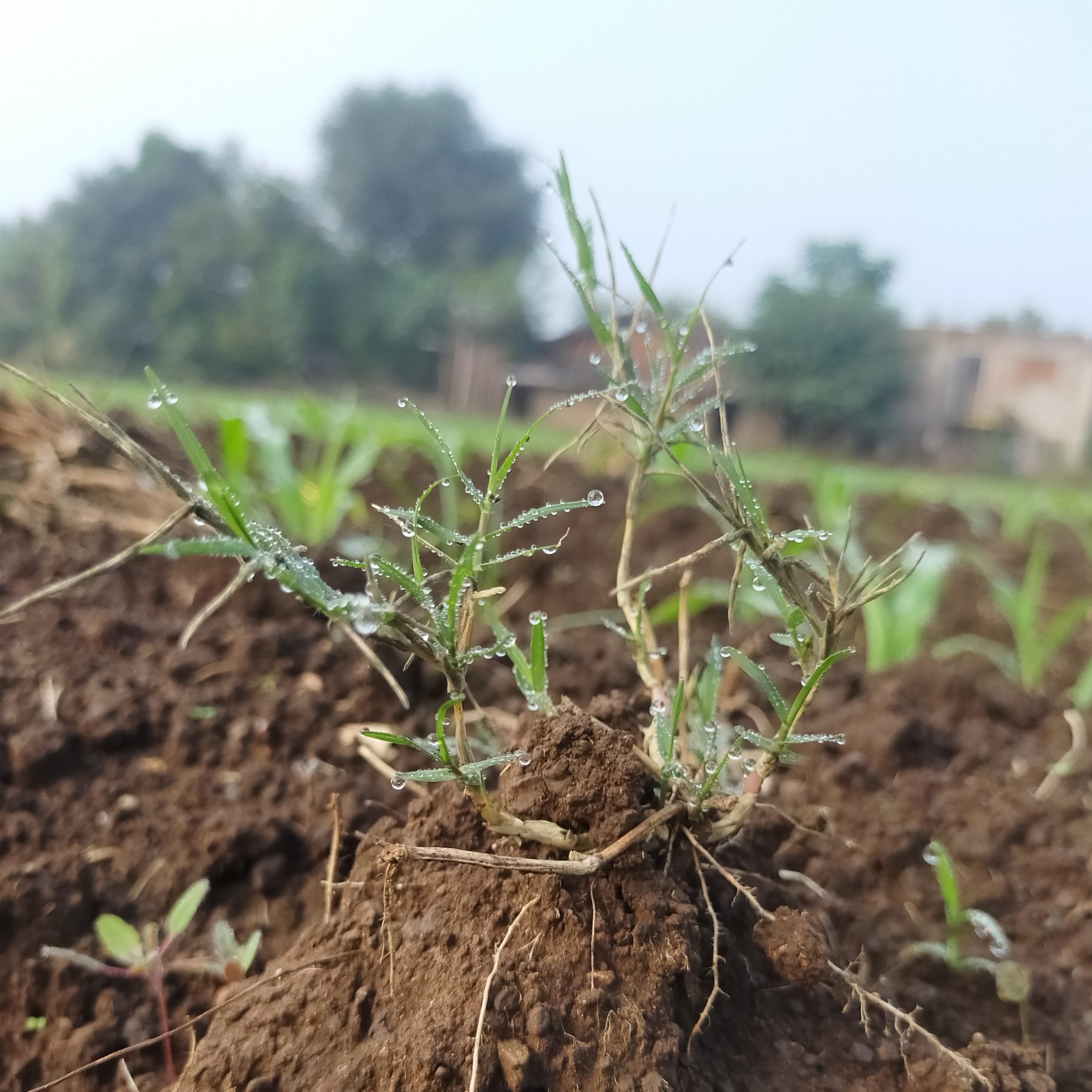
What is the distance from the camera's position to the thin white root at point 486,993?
336 mm

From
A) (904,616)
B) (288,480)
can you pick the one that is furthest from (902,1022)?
(288,480)

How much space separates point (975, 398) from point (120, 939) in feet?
17.4

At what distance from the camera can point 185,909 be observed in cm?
50

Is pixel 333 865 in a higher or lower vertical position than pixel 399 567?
lower

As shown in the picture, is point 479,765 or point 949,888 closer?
point 479,765

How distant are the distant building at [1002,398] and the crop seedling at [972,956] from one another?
4.64 metres

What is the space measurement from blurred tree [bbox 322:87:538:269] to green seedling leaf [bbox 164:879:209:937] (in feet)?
26.2

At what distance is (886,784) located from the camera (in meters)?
0.81

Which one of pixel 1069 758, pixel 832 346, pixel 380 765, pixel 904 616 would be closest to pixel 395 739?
pixel 380 765

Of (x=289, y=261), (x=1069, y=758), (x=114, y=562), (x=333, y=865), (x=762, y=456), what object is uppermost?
(x=289, y=261)

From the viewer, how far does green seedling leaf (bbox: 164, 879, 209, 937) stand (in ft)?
1.62

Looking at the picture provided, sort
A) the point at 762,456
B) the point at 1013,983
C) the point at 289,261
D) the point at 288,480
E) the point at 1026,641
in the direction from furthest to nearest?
the point at 289,261 → the point at 762,456 → the point at 288,480 → the point at 1026,641 → the point at 1013,983

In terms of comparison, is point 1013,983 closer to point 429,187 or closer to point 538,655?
point 538,655

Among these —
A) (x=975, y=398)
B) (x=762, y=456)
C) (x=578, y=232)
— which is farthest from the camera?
(x=762, y=456)
